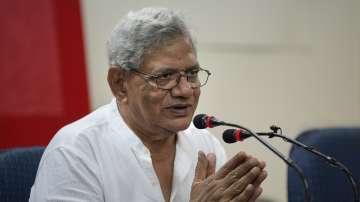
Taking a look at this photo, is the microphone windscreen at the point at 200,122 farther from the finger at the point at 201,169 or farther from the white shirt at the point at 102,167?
the white shirt at the point at 102,167

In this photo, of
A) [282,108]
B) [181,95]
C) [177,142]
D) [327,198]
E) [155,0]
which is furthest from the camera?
[282,108]

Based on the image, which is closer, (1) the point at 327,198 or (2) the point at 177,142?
(2) the point at 177,142

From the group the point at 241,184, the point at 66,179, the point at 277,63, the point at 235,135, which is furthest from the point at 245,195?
the point at 277,63

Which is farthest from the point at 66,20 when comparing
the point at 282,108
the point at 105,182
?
the point at 282,108

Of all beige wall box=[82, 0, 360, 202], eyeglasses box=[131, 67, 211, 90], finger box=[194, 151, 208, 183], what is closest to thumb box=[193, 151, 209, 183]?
finger box=[194, 151, 208, 183]

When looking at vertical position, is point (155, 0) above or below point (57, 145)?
above

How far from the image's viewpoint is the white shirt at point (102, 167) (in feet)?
5.21

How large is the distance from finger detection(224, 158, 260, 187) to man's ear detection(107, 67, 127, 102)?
44 centimetres

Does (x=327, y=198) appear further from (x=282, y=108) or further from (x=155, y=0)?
(x=155, y=0)

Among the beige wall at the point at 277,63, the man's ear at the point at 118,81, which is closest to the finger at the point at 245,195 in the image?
the man's ear at the point at 118,81

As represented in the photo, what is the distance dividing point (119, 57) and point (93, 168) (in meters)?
0.34

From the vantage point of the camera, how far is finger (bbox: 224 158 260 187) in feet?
4.89

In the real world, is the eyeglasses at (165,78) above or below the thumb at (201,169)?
above

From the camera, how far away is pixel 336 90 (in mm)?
3166
